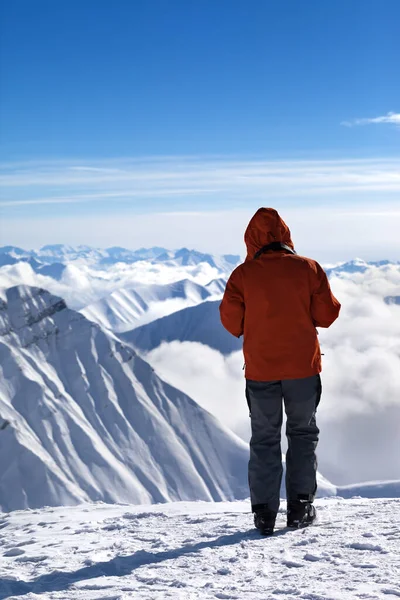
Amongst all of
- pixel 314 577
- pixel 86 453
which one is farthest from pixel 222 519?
pixel 86 453

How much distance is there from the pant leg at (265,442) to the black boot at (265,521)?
57mm

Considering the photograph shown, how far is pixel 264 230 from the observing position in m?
7.11

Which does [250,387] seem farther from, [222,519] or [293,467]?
[222,519]

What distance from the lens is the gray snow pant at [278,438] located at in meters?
7.07

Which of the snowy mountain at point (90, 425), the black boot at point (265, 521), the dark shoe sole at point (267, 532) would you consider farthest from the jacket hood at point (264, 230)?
the snowy mountain at point (90, 425)

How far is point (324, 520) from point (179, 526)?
6.90 feet

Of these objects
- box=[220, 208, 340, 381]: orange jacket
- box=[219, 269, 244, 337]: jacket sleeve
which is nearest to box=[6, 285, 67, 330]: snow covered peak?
box=[219, 269, 244, 337]: jacket sleeve

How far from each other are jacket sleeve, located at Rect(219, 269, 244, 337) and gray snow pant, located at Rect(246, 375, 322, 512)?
0.73 m

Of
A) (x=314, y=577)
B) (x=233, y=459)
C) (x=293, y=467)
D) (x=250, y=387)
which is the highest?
(x=250, y=387)

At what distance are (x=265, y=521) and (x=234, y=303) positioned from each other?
2.63 m

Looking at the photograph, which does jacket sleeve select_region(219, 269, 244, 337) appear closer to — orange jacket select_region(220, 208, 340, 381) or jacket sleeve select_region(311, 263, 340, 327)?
orange jacket select_region(220, 208, 340, 381)

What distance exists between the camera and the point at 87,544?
761cm

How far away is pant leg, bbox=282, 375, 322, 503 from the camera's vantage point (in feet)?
23.2

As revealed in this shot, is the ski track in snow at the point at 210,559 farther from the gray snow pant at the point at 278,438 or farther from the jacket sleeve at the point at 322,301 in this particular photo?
the jacket sleeve at the point at 322,301
